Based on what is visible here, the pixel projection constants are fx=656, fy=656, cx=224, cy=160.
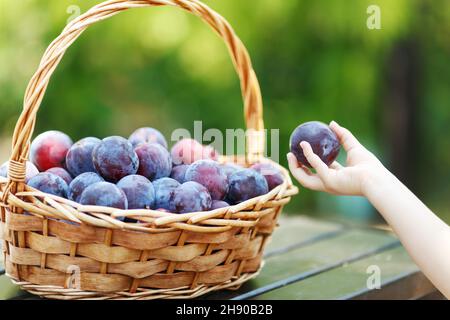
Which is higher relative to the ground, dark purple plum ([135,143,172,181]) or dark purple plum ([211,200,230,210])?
dark purple plum ([135,143,172,181])

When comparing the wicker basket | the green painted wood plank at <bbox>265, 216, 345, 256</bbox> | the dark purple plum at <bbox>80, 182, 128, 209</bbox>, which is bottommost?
the green painted wood plank at <bbox>265, 216, 345, 256</bbox>

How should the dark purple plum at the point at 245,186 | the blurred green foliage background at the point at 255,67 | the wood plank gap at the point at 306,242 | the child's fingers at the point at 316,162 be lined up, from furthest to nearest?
the blurred green foliage background at the point at 255,67, the wood plank gap at the point at 306,242, the dark purple plum at the point at 245,186, the child's fingers at the point at 316,162

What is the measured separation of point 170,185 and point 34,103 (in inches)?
10.6

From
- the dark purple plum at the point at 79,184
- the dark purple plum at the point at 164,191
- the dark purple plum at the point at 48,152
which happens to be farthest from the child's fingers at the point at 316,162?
the dark purple plum at the point at 48,152

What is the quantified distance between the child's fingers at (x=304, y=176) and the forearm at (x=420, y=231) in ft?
0.42

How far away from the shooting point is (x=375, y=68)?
3.10 m

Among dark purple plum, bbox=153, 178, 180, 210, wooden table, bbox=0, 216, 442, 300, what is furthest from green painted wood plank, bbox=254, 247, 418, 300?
dark purple plum, bbox=153, 178, 180, 210

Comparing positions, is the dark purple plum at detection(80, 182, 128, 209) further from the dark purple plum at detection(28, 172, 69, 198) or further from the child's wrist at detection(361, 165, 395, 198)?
the child's wrist at detection(361, 165, 395, 198)

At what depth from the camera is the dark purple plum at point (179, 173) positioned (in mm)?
1238

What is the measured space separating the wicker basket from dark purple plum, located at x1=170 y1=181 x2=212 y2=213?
36 mm

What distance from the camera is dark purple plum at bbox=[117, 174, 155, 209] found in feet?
3.64

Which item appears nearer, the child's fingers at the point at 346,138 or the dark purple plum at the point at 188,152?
the child's fingers at the point at 346,138

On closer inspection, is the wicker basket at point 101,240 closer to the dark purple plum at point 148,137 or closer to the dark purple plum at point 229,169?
the dark purple plum at point 229,169

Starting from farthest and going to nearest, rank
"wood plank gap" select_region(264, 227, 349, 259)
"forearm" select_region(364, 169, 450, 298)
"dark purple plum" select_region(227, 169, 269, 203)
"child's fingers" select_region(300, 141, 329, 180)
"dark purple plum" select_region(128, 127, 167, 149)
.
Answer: "wood plank gap" select_region(264, 227, 349, 259)
"dark purple plum" select_region(128, 127, 167, 149)
"dark purple plum" select_region(227, 169, 269, 203)
"child's fingers" select_region(300, 141, 329, 180)
"forearm" select_region(364, 169, 450, 298)
